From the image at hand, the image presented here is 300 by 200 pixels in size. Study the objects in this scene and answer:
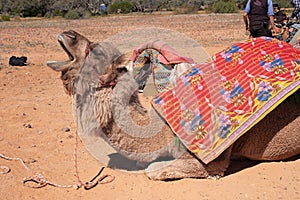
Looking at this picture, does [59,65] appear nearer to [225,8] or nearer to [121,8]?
[225,8]

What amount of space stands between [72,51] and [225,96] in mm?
1482

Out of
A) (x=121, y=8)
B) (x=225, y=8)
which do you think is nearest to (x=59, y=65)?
(x=225, y=8)

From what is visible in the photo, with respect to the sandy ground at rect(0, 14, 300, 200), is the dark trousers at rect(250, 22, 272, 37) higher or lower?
higher

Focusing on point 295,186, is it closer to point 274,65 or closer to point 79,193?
point 274,65

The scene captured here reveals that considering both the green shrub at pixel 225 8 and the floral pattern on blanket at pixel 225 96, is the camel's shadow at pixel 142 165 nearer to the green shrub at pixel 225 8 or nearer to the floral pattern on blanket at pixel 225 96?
the floral pattern on blanket at pixel 225 96

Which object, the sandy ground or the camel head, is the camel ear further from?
the sandy ground

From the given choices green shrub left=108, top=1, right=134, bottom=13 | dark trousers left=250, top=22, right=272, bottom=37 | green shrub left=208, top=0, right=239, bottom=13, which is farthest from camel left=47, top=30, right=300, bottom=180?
green shrub left=108, top=1, right=134, bottom=13

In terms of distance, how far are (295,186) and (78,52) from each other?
94.5 inches

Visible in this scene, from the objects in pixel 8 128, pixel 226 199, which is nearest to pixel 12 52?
pixel 8 128

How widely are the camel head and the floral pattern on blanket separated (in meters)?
0.88

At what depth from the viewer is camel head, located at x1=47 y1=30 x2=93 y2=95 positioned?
11.9ft

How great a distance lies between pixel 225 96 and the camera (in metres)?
3.99

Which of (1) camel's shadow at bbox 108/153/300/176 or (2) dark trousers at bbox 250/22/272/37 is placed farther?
(2) dark trousers at bbox 250/22/272/37

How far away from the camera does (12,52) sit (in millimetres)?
15234
